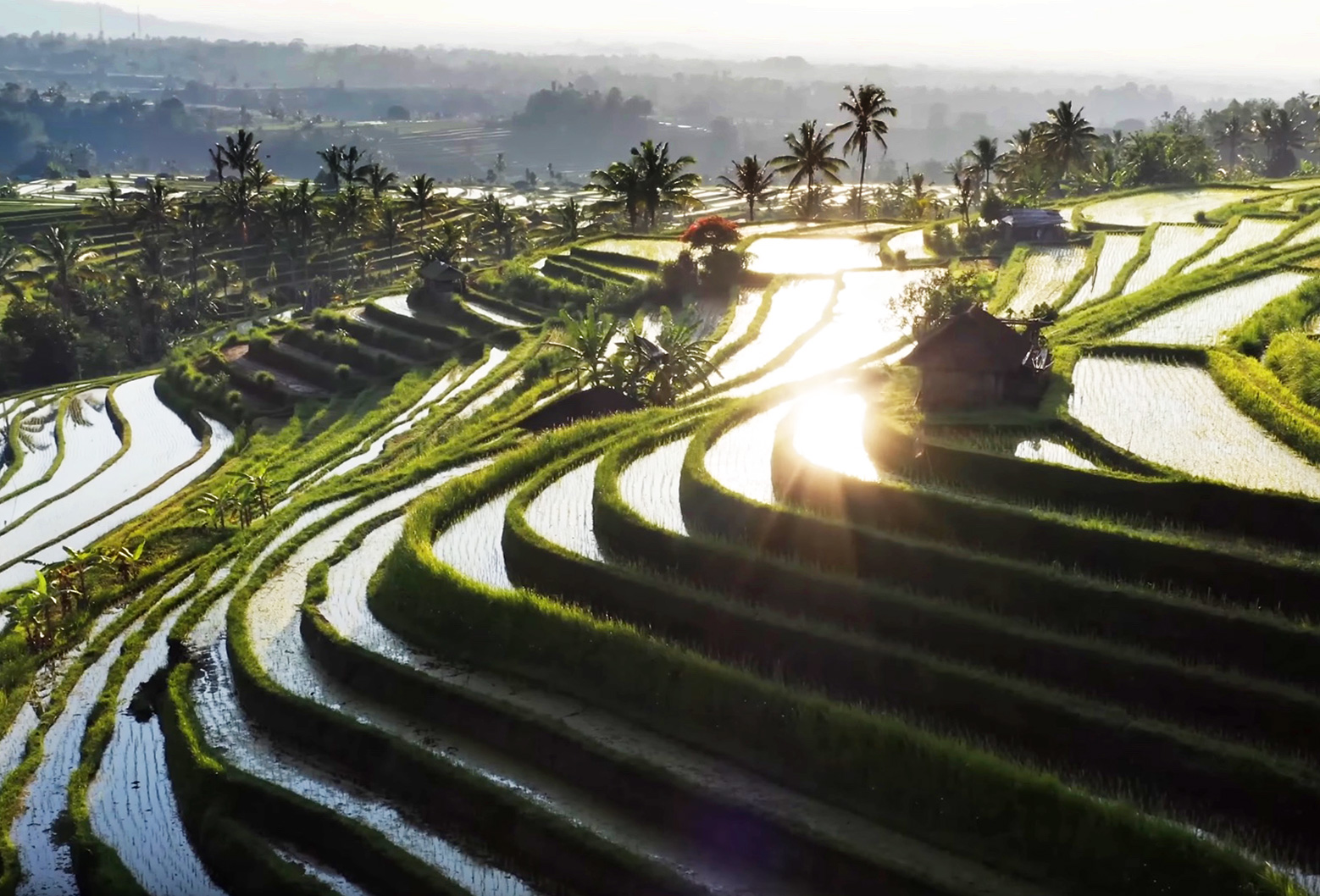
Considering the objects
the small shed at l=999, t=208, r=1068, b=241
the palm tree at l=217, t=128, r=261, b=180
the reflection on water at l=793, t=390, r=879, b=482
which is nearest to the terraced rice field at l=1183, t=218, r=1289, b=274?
the small shed at l=999, t=208, r=1068, b=241

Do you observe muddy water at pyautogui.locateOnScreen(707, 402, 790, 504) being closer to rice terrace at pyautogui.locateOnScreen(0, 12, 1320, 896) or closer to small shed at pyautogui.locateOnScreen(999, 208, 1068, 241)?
rice terrace at pyautogui.locateOnScreen(0, 12, 1320, 896)

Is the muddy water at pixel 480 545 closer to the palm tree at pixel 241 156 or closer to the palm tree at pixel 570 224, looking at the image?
the palm tree at pixel 570 224

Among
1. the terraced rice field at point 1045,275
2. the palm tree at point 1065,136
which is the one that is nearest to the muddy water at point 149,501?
the terraced rice field at point 1045,275

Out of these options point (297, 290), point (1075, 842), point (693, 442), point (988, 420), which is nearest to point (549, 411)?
point (693, 442)

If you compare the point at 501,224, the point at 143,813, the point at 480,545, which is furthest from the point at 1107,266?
the point at 501,224

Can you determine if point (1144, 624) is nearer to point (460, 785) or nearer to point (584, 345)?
point (460, 785)

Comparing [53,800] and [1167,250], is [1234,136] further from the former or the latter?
[53,800]

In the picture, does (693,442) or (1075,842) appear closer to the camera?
(1075,842)
